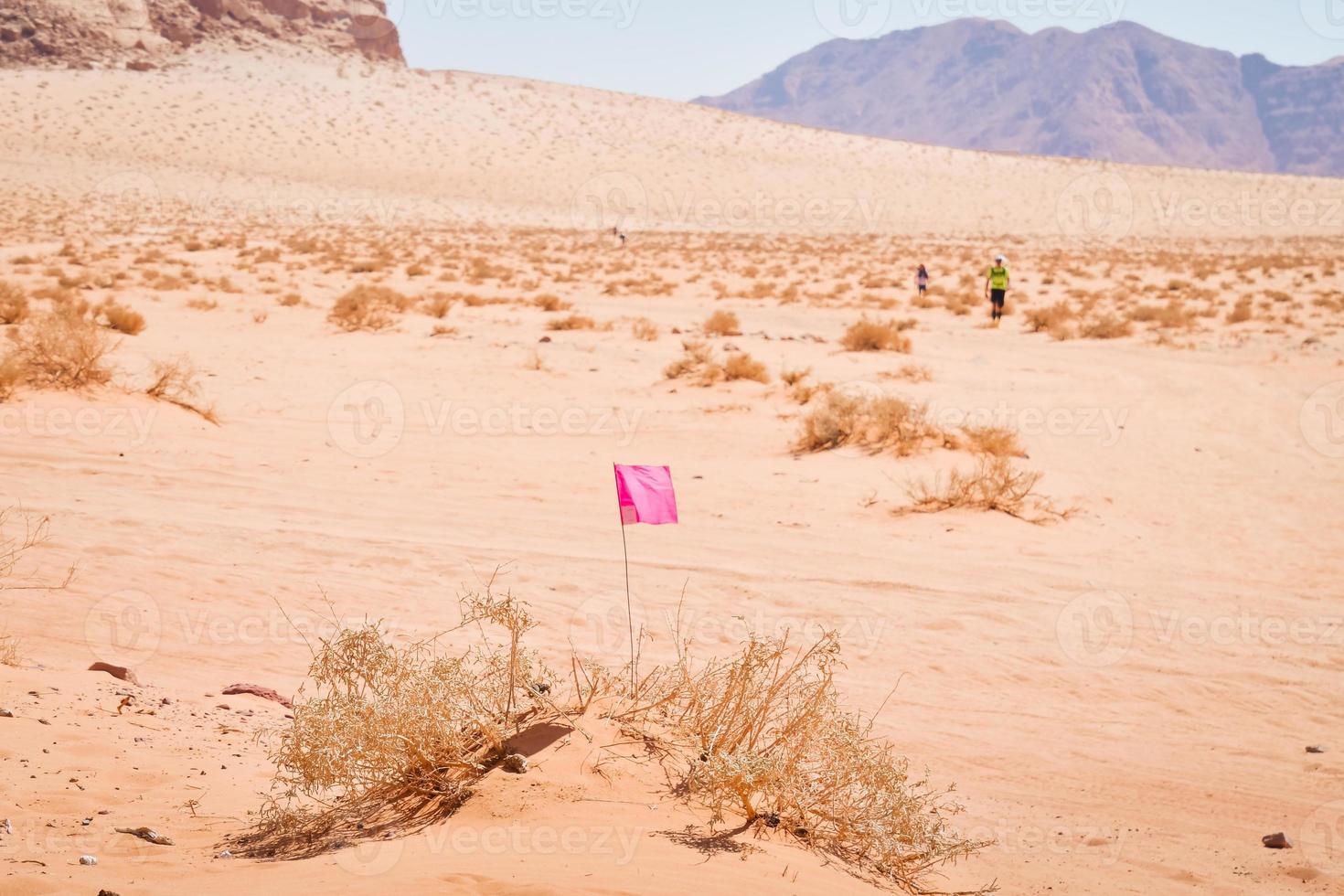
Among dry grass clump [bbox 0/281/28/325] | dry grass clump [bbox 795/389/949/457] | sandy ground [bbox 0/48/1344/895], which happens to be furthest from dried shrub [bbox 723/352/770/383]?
dry grass clump [bbox 0/281/28/325]

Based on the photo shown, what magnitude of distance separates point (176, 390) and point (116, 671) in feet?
25.7

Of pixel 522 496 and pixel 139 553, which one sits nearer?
pixel 139 553

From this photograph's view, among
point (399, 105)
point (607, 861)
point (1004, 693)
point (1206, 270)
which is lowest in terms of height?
point (1004, 693)

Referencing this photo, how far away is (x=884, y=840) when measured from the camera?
13.4 feet

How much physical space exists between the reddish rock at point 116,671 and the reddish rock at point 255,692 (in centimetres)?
46

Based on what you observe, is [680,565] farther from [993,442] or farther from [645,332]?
[645,332]

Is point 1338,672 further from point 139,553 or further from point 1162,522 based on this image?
point 139,553

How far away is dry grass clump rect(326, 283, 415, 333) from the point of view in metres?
19.1


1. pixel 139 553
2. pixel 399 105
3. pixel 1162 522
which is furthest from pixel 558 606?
pixel 399 105

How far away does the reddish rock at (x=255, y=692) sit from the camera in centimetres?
564

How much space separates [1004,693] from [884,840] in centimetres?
267

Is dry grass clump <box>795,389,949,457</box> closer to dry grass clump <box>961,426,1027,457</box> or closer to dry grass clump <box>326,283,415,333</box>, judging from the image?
dry grass clump <box>961,426,1027,457</box>

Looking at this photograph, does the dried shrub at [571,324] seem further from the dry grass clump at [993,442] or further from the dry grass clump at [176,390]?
the dry grass clump at [993,442]

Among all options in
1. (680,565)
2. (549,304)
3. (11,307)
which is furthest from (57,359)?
(549,304)
